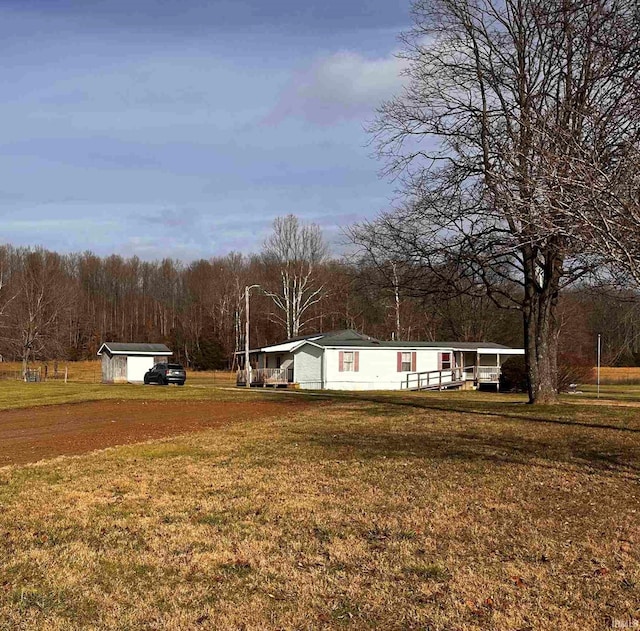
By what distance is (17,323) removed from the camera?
62.3 meters

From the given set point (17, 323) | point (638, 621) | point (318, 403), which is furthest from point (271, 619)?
point (17, 323)

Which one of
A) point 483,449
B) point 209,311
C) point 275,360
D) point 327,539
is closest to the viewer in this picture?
point 327,539

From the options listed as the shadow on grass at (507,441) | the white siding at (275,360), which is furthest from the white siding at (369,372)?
the shadow on grass at (507,441)

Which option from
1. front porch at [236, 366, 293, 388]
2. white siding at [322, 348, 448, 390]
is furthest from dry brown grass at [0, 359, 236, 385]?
white siding at [322, 348, 448, 390]

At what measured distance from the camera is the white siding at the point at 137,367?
178 ft

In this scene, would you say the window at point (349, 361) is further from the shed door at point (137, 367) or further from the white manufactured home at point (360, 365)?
the shed door at point (137, 367)

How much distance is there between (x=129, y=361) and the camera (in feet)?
179

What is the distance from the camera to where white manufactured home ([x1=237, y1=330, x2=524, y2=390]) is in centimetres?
4159

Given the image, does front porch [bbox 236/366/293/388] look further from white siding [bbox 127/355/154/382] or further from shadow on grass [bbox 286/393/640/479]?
shadow on grass [bbox 286/393/640/479]

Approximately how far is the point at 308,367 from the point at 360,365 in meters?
3.10

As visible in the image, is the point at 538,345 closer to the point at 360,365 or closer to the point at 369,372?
the point at 360,365

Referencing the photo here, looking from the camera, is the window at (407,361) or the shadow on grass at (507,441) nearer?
the shadow on grass at (507,441)

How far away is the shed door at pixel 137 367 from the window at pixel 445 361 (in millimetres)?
22998

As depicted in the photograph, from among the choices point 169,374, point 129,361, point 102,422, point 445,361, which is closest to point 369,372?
point 445,361
